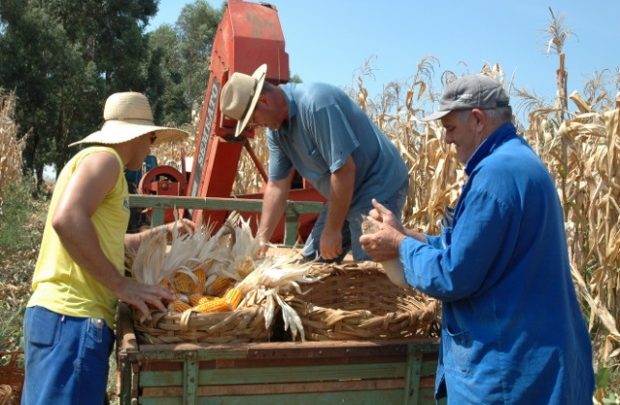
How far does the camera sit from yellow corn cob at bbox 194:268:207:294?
334cm

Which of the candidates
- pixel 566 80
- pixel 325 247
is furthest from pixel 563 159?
pixel 325 247

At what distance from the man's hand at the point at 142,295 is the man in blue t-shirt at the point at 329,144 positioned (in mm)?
1098

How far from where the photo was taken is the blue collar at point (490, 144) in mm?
2510

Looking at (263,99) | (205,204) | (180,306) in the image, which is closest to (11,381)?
(205,204)

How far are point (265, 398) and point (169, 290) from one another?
619 millimetres

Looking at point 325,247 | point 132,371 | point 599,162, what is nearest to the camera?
point 132,371

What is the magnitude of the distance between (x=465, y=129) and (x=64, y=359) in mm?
1781

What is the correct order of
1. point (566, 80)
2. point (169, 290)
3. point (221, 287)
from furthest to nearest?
point (566, 80), point (221, 287), point (169, 290)

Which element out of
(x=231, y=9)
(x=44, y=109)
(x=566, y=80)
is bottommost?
(x=44, y=109)

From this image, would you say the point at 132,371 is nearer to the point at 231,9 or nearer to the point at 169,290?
the point at 169,290

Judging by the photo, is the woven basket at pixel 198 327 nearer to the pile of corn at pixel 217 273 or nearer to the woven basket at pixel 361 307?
the pile of corn at pixel 217 273

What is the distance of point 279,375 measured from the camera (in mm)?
2848

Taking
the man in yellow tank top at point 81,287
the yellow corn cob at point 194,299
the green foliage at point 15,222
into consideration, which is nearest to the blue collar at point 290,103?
the man in yellow tank top at point 81,287

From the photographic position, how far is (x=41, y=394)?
2.74m
